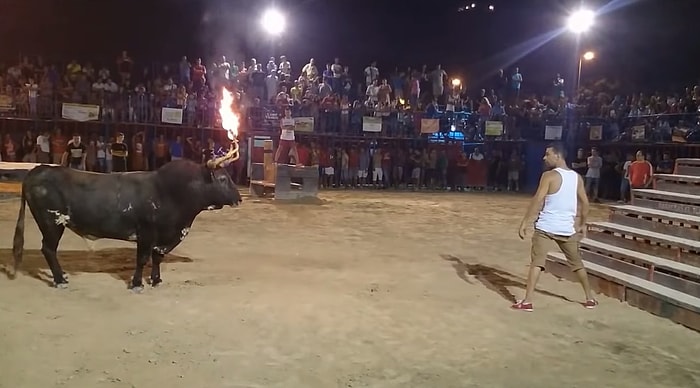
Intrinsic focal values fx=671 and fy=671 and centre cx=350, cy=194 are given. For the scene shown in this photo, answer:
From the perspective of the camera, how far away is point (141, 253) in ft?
24.3

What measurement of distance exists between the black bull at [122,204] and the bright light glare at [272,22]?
21481mm

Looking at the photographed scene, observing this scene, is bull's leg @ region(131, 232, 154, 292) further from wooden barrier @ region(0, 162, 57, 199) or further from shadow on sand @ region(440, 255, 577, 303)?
shadow on sand @ region(440, 255, 577, 303)

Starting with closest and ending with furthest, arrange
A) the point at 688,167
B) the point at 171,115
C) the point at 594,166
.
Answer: the point at 688,167 → the point at 594,166 → the point at 171,115

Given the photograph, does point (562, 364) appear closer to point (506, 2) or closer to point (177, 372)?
point (177, 372)

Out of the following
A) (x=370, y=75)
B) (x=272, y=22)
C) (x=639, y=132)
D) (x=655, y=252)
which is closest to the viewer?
(x=655, y=252)

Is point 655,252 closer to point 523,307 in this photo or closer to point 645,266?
point 645,266

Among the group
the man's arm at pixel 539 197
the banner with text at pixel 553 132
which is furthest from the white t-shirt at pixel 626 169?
the man's arm at pixel 539 197

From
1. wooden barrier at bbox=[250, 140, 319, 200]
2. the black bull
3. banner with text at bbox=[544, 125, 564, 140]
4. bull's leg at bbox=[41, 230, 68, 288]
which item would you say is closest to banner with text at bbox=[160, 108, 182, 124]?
wooden barrier at bbox=[250, 140, 319, 200]

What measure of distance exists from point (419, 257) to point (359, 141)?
A: 1528 cm

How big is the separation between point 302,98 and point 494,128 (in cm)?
757

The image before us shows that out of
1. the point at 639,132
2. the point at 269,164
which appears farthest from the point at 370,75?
the point at 639,132

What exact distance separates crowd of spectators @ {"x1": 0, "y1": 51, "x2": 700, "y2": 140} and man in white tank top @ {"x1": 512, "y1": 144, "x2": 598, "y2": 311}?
634 inches

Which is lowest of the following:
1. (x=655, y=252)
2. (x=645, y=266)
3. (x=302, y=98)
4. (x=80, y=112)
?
(x=645, y=266)

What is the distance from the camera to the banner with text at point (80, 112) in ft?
70.9
